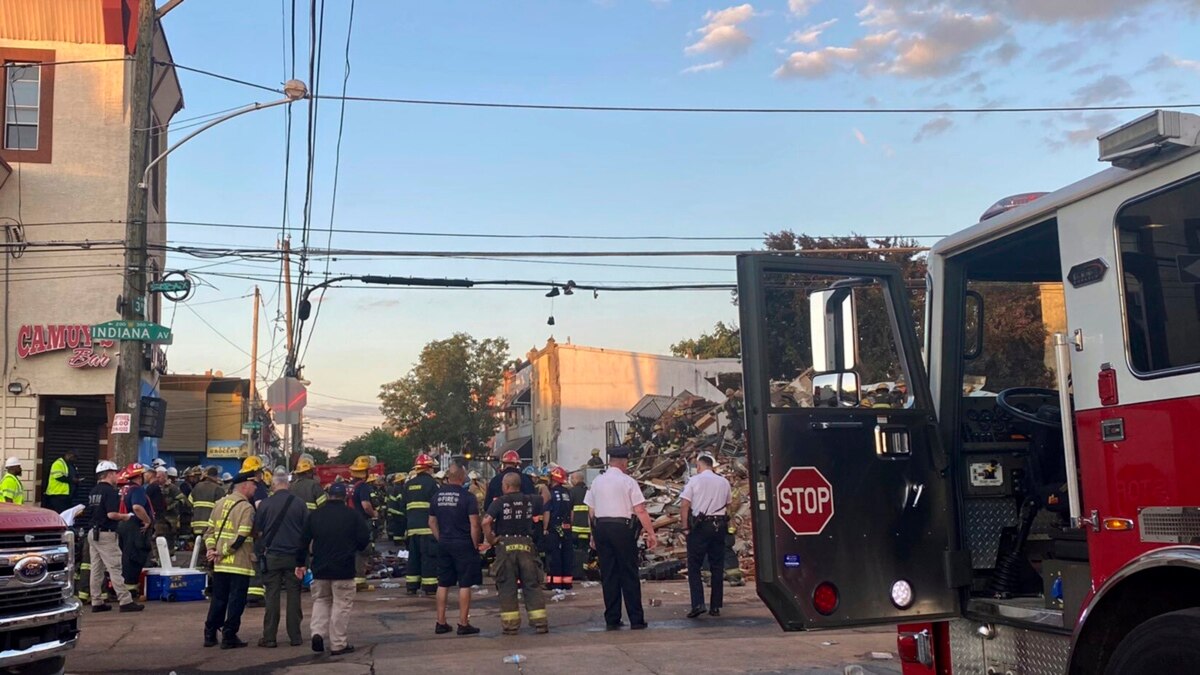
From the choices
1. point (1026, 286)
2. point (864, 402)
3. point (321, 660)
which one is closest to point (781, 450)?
point (864, 402)

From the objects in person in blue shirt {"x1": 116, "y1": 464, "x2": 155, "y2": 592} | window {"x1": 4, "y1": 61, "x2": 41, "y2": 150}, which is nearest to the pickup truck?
person in blue shirt {"x1": 116, "y1": 464, "x2": 155, "y2": 592}

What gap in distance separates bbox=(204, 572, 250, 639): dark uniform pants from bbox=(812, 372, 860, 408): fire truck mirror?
8.07 meters

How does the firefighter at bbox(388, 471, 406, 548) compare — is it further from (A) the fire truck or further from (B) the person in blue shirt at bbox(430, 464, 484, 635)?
(A) the fire truck

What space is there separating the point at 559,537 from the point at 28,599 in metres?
10.9

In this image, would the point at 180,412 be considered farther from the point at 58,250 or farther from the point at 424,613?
the point at 424,613

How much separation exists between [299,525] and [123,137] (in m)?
15.0

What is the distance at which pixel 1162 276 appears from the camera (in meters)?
4.12

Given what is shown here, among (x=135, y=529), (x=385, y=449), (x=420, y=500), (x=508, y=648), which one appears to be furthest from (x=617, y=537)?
(x=385, y=449)

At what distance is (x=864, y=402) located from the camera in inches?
209

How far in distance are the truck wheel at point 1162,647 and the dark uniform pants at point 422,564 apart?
11.9 m

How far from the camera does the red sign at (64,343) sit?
22.1 meters

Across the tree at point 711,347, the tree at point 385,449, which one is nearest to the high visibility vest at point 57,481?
the tree at point 711,347

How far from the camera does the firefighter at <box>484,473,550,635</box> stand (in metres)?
11.7

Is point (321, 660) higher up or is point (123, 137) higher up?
point (123, 137)
